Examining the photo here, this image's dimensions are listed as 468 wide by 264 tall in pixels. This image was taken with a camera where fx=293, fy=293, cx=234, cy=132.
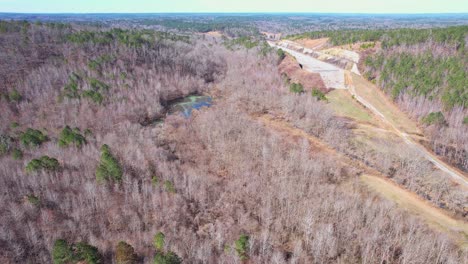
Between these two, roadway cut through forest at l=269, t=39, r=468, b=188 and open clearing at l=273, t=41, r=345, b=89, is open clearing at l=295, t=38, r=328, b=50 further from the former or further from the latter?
roadway cut through forest at l=269, t=39, r=468, b=188

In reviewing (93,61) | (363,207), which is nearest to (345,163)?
(363,207)

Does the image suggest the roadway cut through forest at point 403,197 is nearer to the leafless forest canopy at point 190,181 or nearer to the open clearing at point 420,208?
the open clearing at point 420,208

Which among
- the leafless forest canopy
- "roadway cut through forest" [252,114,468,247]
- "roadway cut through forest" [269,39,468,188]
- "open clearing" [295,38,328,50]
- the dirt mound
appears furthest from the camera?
"open clearing" [295,38,328,50]

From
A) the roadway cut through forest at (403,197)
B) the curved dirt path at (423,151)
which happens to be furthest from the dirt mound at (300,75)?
the roadway cut through forest at (403,197)

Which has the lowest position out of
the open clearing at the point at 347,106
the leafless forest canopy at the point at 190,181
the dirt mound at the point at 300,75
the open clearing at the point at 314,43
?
the leafless forest canopy at the point at 190,181

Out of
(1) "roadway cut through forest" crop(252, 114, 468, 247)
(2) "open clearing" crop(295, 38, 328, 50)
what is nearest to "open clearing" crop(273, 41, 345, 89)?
(2) "open clearing" crop(295, 38, 328, 50)

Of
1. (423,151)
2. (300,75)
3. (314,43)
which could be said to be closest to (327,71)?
(300,75)

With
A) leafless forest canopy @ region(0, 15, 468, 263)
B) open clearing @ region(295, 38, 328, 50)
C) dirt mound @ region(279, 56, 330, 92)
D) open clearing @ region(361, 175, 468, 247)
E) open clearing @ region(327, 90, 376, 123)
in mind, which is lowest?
open clearing @ region(361, 175, 468, 247)
